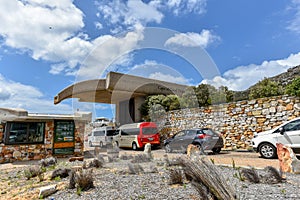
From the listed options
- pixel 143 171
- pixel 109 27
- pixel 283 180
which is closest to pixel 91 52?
pixel 109 27

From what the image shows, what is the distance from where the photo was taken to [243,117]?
1096 centimetres

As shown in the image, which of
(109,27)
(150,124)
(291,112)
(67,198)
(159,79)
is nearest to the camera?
(67,198)

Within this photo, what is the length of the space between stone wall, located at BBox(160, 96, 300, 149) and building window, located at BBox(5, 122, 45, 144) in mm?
9329

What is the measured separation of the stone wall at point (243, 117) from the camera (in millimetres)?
9378

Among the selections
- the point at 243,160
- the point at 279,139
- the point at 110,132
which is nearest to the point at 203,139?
the point at 243,160

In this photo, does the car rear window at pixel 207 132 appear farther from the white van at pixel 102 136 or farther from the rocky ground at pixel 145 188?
the white van at pixel 102 136

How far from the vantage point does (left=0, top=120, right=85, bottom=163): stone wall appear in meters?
9.72

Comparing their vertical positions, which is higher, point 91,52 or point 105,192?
point 91,52

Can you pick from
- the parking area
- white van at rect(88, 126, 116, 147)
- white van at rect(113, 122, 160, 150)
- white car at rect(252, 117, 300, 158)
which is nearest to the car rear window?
the parking area

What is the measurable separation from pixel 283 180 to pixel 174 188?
228cm

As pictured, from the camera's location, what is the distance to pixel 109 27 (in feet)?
37.8

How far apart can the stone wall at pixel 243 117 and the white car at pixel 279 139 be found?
222 cm

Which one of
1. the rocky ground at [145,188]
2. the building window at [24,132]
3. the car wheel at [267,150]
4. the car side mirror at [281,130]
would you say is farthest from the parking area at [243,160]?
the building window at [24,132]

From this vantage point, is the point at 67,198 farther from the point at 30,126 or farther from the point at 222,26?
the point at 222,26
